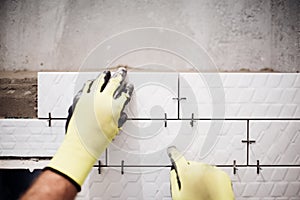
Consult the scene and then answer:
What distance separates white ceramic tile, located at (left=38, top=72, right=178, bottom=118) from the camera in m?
1.26

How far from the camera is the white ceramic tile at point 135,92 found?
Answer: 1.26 m

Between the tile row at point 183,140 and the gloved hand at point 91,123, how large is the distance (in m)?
0.15

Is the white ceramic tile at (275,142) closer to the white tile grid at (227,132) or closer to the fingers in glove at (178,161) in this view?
the white tile grid at (227,132)

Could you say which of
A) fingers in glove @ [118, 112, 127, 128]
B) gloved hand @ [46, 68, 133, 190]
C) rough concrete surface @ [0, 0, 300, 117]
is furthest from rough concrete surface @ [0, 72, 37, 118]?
fingers in glove @ [118, 112, 127, 128]

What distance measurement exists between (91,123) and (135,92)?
10.3 inches

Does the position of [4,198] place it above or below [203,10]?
below

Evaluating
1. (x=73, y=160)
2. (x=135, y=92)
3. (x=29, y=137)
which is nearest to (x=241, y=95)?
(x=135, y=92)

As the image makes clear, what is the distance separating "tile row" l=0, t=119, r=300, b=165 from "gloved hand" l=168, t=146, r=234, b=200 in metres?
0.09

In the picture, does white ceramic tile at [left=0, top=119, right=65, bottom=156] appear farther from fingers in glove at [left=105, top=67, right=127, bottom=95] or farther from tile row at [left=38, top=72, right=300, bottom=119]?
fingers in glove at [left=105, top=67, right=127, bottom=95]

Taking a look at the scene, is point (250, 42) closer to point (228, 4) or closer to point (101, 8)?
point (228, 4)

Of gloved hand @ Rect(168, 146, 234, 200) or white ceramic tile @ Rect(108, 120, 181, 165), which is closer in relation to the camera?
gloved hand @ Rect(168, 146, 234, 200)

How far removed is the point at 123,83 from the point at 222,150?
466 millimetres

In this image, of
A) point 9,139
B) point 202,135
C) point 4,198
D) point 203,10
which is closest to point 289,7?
point 203,10

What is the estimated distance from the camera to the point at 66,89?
1271 mm
